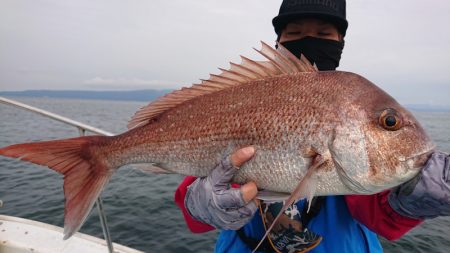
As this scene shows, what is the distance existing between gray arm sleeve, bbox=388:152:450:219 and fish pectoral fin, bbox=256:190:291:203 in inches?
25.6

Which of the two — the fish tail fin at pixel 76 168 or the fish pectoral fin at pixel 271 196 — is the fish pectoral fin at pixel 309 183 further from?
the fish tail fin at pixel 76 168

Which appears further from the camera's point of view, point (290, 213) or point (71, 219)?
point (290, 213)

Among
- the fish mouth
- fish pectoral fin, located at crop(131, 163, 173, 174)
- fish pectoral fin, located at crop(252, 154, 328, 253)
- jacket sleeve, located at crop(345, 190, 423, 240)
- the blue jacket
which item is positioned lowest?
the blue jacket

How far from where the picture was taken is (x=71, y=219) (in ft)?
6.55

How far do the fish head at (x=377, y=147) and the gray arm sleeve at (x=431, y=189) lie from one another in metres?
0.04

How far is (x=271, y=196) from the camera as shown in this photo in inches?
70.9

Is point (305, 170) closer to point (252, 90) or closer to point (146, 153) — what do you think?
point (252, 90)

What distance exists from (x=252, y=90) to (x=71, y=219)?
1.42 meters

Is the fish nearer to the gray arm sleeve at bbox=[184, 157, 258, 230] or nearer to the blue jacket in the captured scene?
the gray arm sleeve at bbox=[184, 157, 258, 230]

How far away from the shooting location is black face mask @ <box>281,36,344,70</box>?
2.42 metres

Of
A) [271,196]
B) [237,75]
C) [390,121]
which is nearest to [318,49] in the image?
[237,75]

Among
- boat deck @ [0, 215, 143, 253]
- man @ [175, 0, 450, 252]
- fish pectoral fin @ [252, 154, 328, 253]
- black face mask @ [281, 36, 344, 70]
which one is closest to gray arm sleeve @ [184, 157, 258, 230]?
man @ [175, 0, 450, 252]

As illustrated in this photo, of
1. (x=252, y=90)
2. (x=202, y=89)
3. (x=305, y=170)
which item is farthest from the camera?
(x=202, y=89)

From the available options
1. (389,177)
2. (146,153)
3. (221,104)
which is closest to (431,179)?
(389,177)
